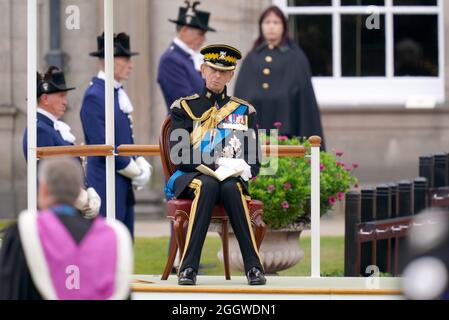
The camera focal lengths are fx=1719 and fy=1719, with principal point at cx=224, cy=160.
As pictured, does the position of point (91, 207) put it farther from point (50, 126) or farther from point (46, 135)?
point (50, 126)

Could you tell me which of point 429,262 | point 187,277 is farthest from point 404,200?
point 429,262

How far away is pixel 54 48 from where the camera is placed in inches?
642

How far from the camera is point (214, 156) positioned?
388 inches

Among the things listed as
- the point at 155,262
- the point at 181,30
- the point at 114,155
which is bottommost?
the point at 155,262

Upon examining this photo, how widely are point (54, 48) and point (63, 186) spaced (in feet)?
32.2

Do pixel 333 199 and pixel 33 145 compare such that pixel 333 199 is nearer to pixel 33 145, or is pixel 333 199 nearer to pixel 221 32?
pixel 33 145

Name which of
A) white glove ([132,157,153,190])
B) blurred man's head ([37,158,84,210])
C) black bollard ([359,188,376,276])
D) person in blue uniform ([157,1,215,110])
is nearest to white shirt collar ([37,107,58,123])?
white glove ([132,157,153,190])

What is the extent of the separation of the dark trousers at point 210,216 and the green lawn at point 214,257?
6.58 feet

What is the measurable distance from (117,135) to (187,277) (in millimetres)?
2249

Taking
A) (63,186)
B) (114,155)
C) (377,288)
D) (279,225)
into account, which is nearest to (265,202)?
(279,225)

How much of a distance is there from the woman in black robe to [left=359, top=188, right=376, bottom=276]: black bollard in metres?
2.09

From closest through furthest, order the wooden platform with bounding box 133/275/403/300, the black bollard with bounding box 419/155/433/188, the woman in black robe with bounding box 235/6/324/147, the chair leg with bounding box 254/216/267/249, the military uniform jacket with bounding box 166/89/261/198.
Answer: the wooden platform with bounding box 133/275/403/300 → the military uniform jacket with bounding box 166/89/261/198 → the chair leg with bounding box 254/216/267/249 → the black bollard with bounding box 419/155/433/188 → the woman in black robe with bounding box 235/6/324/147

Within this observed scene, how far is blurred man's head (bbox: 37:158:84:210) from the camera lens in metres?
6.61

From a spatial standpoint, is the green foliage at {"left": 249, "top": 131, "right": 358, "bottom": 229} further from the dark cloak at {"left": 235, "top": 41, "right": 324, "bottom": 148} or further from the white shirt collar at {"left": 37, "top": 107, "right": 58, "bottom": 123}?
the dark cloak at {"left": 235, "top": 41, "right": 324, "bottom": 148}
